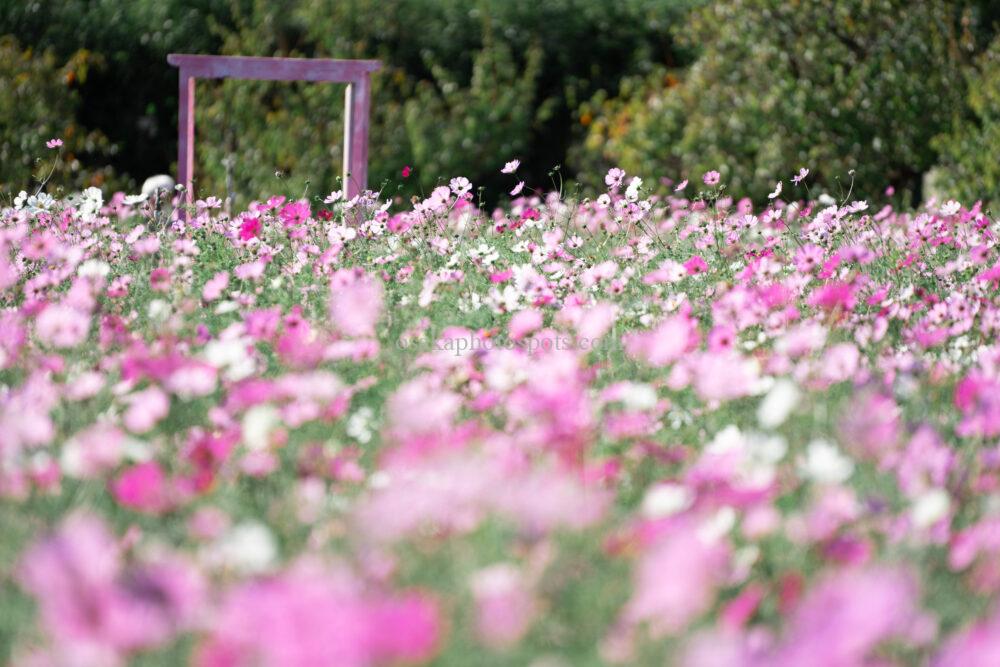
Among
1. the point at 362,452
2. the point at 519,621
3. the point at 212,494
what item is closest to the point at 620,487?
the point at 362,452

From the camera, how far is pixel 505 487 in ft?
4.44

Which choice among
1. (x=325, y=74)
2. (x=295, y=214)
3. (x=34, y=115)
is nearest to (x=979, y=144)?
(x=325, y=74)

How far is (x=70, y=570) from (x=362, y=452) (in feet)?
3.55

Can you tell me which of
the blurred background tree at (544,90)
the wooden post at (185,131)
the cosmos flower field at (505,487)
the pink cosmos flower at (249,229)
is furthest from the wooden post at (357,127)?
the cosmos flower field at (505,487)

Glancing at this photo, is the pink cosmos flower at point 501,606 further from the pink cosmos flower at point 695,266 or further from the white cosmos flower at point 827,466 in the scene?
the pink cosmos flower at point 695,266

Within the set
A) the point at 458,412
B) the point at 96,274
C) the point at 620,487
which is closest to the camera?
the point at 620,487

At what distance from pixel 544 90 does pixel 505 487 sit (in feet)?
30.8

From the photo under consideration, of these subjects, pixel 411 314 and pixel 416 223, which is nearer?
pixel 411 314

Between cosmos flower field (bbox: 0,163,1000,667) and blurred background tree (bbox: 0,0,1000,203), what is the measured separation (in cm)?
464

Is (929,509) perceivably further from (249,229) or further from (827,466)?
(249,229)

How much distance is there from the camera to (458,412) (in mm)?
2533

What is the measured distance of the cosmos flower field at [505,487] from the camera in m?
1.20

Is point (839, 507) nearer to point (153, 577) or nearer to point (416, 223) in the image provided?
point (153, 577)

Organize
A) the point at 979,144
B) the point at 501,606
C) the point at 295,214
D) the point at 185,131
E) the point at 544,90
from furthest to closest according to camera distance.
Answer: the point at 544,90 → the point at 979,144 → the point at 185,131 → the point at 295,214 → the point at 501,606
